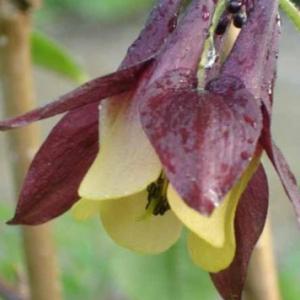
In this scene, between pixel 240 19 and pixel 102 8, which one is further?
pixel 102 8

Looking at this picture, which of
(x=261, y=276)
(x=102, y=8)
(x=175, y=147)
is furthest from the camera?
(x=102, y=8)

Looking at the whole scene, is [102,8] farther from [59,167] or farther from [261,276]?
Answer: [59,167]

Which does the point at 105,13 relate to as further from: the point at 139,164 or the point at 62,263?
the point at 139,164

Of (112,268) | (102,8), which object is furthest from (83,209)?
(102,8)

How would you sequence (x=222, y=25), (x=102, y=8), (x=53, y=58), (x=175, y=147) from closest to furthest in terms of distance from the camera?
(x=175, y=147)
(x=222, y=25)
(x=53, y=58)
(x=102, y=8)

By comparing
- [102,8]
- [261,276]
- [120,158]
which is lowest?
[261,276]

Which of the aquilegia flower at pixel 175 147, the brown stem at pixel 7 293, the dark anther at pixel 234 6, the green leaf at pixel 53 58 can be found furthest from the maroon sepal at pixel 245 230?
the green leaf at pixel 53 58
